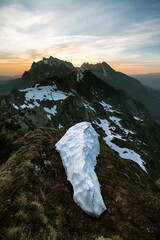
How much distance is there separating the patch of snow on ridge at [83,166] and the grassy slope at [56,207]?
0.45m

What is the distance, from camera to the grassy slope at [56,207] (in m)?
10.1

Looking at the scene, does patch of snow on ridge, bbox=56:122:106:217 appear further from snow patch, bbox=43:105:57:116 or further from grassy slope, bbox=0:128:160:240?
snow patch, bbox=43:105:57:116

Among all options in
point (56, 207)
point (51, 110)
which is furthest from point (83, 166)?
point (51, 110)

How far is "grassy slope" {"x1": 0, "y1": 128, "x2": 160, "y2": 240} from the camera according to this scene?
33.1 ft

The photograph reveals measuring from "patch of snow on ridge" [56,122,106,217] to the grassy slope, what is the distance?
17.5 inches

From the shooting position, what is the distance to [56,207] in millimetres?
11930

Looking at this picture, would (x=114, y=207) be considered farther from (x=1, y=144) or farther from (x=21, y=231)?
(x=1, y=144)

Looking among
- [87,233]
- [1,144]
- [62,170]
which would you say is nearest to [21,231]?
[87,233]

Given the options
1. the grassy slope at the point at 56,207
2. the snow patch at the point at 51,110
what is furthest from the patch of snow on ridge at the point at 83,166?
the snow patch at the point at 51,110

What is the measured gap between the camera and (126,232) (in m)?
11.2

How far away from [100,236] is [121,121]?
17574cm

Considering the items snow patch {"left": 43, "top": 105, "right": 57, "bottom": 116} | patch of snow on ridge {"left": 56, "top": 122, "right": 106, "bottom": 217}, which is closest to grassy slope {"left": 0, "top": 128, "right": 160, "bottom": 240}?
patch of snow on ridge {"left": 56, "top": 122, "right": 106, "bottom": 217}

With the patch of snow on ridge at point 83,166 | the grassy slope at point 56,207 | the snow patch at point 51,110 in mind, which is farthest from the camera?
the snow patch at point 51,110

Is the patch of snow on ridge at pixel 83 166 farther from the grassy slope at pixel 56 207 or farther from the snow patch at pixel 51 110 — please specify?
the snow patch at pixel 51 110
